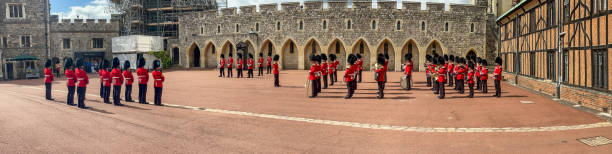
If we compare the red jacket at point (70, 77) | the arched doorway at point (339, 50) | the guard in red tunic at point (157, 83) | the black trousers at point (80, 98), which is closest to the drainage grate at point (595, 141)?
the guard in red tunic at point (157, 83)

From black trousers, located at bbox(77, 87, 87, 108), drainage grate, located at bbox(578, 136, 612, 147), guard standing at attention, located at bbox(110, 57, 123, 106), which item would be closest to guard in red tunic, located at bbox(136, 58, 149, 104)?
guard standing at attention, located at bbox(110, 57, 123, 106)

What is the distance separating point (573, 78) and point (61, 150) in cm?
1282

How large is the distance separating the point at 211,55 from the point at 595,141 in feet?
106

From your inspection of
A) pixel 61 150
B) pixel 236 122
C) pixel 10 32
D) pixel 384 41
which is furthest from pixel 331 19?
pixel 10 32

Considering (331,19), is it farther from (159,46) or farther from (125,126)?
(125,126)

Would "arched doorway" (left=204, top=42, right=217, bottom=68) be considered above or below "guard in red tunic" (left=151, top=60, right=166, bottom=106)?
above

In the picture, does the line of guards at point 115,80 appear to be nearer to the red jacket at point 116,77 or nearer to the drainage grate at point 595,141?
the red jacket at point 116,77

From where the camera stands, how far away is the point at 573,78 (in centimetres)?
1072

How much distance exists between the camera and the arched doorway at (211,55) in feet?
114

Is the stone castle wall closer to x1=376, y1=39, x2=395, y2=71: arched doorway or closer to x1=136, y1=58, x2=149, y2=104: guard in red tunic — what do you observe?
x1=376, y1=39, x2=395, y2=71: arched doorway

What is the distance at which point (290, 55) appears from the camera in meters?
31.4

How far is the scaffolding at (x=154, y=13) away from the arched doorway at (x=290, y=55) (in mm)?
13507

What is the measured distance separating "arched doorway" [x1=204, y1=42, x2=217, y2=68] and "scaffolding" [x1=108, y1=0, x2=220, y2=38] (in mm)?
6659

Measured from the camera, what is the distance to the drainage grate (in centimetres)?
577
